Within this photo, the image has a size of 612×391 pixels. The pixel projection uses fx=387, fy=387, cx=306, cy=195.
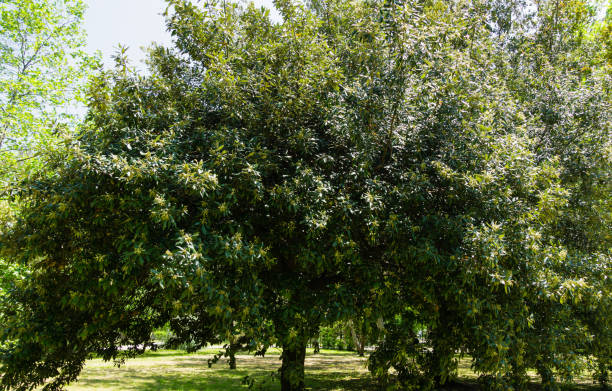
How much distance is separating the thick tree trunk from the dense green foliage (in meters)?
0.08

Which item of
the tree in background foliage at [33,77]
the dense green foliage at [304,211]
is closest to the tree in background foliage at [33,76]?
the tree in background foliage at [33,77]

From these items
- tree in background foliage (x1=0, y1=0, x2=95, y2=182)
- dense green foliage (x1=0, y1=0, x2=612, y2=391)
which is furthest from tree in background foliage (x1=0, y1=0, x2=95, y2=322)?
dense green foliage (x1=0, y1=0, x2=612, y2=391)

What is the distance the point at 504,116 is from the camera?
324 inches

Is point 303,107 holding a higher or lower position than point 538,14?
lower

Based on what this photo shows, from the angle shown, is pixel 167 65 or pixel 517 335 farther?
pixel 167 65

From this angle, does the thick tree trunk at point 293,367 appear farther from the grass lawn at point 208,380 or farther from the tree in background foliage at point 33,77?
the tree in background foliage at point 33,77

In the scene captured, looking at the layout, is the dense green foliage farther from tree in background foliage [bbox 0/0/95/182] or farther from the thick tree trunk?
tree in background foliage [bbox 0/0/95/182]

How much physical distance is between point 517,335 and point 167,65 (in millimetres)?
9193

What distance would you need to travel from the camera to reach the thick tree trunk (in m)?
7.21

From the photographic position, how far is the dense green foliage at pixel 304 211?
5918mm

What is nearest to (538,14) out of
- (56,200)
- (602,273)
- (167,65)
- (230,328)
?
(602,273)

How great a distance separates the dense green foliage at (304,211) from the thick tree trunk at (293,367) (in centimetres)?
8

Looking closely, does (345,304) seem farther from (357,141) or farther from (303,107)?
(303,107)

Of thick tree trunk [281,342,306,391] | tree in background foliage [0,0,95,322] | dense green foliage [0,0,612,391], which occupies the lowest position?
thick tree trunk [281,342,306,391]
